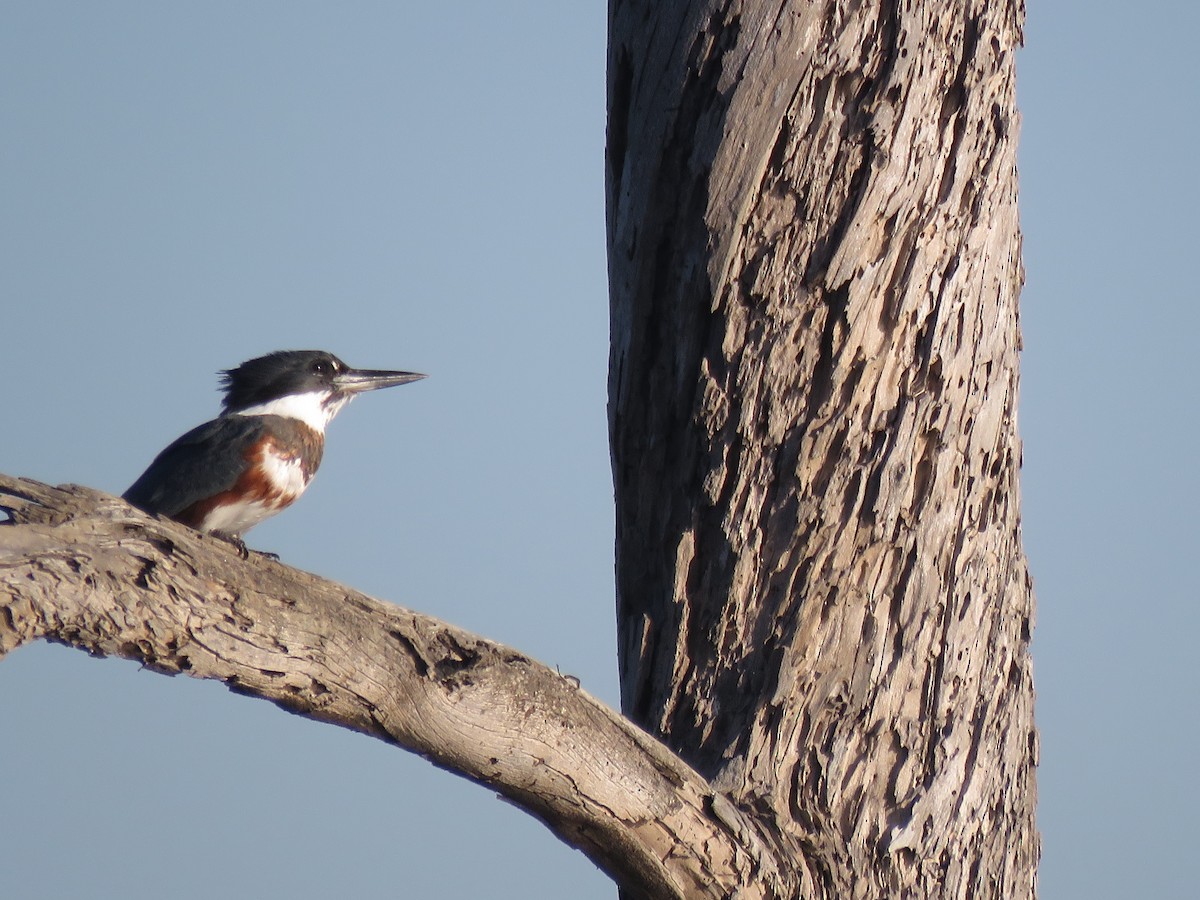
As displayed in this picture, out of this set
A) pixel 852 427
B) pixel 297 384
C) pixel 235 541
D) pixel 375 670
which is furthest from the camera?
pixel 297 384

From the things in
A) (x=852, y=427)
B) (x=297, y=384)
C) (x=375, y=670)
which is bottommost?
(x=375, y=670)

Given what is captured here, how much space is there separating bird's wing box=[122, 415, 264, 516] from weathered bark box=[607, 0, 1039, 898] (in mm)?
2444

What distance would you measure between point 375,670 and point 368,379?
3.73 m

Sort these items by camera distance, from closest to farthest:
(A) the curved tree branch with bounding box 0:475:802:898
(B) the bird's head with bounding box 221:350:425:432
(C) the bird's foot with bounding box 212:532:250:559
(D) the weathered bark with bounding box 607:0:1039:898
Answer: (A) the curved tree branch with bounding box 0:475:802:898 → (D) the weathered bark with bounding box 607:0:1039:898 → (C) the bird's foot with bounding box 212:532:250:559 → (B) the bird's head with bounding box 221:350:425:432

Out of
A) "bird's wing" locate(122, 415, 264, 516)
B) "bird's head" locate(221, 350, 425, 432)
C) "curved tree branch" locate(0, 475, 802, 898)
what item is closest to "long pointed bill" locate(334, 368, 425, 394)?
"bird's head" locate(221, 350, 425, 432)

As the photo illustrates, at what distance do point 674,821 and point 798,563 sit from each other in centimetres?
78

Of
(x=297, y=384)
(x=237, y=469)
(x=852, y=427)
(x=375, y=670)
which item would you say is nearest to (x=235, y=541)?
(x=237, y=469)

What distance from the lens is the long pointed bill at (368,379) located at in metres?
6.40

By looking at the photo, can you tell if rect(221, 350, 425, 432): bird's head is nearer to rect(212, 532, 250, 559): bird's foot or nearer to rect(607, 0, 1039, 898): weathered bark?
rect(212, 532, 250, 559): bird's foot

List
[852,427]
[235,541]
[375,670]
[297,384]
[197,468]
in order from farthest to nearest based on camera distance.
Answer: [297,384] → [197,468] → [235,541] → [852,427] → [375,670]

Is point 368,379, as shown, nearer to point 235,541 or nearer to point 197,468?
point 197,468

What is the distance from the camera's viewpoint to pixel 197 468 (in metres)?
5.30

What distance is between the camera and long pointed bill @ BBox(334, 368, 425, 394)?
6.40 m

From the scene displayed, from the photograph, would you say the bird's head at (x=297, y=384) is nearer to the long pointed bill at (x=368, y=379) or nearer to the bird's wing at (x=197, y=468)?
the long pointed bill at (x=368, y=379)
